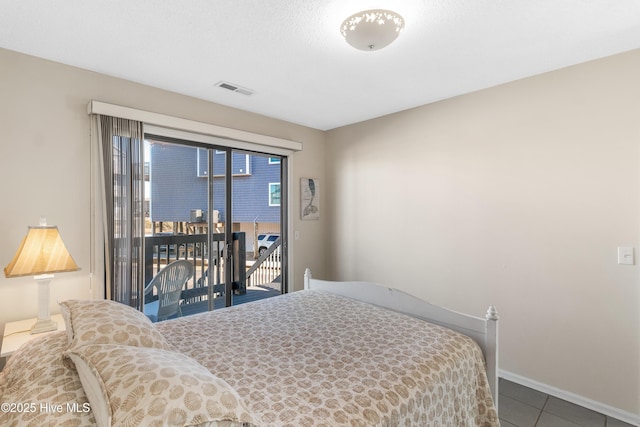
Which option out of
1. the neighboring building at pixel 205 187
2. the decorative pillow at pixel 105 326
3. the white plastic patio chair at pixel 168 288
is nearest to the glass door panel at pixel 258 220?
the neighboring building at pixel 205 187

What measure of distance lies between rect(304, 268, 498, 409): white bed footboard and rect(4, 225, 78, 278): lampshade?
186cm

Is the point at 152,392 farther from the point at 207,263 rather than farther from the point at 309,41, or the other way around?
the point at 207,263

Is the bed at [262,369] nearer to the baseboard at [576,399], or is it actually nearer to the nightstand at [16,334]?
the nightstand at [16,334]

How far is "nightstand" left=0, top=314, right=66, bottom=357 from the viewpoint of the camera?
1.69 meters

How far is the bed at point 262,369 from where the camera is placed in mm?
896

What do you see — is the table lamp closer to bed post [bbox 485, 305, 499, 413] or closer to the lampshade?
the lampshade

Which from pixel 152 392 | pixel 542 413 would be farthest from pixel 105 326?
pixel 542 413

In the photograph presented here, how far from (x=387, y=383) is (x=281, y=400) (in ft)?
1.45

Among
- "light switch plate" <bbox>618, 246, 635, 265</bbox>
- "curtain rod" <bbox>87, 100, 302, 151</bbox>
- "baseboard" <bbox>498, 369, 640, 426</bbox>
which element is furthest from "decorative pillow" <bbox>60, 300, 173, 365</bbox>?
"light switch plate" <bbox>618, 246, 635, 265</bbox>

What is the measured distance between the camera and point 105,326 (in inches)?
51.0

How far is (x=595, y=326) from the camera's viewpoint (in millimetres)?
2232

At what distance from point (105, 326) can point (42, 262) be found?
100 cm

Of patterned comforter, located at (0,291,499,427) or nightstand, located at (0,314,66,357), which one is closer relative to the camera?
patterned comforter, located at (0,291,499,427)

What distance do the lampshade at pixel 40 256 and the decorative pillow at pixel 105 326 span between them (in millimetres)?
557
